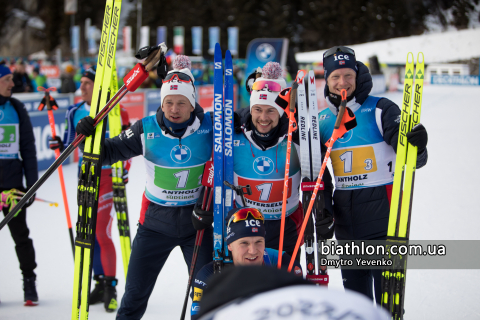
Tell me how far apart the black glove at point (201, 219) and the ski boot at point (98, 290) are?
4.66 feet

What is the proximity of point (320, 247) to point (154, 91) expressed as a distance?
29.6 ft

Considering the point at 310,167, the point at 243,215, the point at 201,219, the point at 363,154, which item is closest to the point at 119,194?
the point at 201,219

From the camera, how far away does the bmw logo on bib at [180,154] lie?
8.67 ft

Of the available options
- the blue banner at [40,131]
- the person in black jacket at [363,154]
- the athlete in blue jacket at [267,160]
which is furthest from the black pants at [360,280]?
the blue banner at [40,131]

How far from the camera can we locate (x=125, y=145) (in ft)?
8.77

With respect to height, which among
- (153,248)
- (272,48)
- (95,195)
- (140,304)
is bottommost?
(140,304)

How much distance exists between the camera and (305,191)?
8.43ft

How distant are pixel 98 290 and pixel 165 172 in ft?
4.84

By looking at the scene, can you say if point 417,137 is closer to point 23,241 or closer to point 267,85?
point 267,85

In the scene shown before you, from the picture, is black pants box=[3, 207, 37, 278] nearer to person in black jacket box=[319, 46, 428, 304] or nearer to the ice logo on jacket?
person in black jacket box=[319, 46, 428, 304]

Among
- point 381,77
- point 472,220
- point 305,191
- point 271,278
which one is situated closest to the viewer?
point 271,278

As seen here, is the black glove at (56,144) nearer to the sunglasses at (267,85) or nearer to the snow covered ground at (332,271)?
the snow covered ground at (332,271)

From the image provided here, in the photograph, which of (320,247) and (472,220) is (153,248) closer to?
(320,247)

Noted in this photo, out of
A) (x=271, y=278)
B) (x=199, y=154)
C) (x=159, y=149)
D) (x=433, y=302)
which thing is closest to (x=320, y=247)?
(x=199, y=154)
